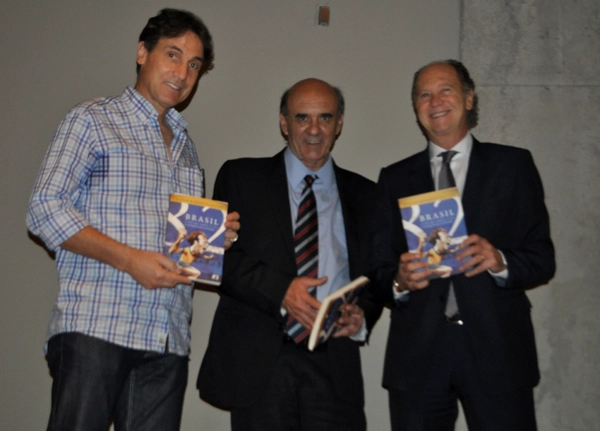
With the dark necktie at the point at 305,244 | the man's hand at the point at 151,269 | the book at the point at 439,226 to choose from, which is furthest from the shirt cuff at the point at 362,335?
the man's hand at the point at 151,269

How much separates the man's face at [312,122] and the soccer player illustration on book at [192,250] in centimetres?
88

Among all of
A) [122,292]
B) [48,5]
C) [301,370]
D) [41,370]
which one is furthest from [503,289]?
[48,5]

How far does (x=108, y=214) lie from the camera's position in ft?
8.38

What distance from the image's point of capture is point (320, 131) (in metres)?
3.24

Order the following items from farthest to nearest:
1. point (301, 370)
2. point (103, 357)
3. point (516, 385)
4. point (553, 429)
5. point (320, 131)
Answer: point (553, 429), point (320, 131), point (301, 370), point (516, 385), point (103, 357)

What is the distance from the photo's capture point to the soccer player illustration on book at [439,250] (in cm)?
254

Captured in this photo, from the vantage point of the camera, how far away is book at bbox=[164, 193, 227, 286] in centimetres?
253

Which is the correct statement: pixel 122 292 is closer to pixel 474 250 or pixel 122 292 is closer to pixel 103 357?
pixel 103 357

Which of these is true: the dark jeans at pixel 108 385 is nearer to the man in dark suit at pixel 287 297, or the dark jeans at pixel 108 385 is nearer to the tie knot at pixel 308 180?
the man in dark suit at pixel 287 297

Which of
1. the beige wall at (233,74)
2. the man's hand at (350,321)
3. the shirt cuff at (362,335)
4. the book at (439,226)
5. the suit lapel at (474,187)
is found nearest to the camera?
the book at (439,226)

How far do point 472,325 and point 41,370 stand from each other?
228cm

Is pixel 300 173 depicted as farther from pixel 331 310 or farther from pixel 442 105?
pixel 331 310

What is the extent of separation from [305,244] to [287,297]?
293 mm

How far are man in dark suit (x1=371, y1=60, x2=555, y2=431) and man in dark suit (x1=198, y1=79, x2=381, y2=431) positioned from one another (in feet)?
0.81
